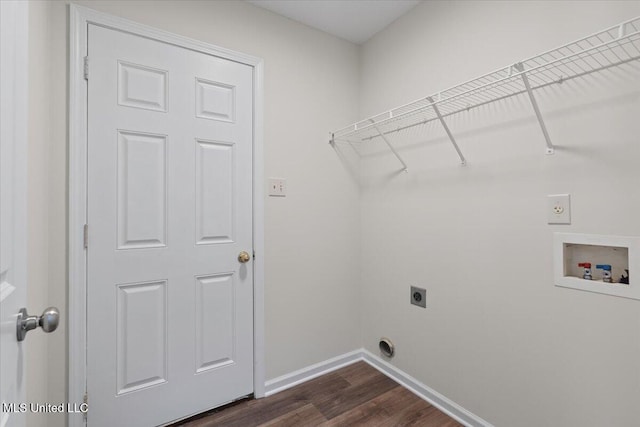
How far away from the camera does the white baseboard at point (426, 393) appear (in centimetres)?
157

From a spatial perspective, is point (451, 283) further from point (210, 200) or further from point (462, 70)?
point (210, 200)

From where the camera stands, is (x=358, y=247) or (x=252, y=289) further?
(x=358, y=247)

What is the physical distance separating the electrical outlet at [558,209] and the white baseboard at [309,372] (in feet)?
5.32

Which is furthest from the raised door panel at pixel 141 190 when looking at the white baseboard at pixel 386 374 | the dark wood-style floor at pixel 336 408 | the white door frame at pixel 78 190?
the white baseboard at pixel 386 374

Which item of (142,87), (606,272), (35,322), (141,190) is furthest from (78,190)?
(606,272)

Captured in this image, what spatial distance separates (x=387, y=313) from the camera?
2094 mm

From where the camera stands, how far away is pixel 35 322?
0.67 metres

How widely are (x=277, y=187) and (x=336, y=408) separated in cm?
138

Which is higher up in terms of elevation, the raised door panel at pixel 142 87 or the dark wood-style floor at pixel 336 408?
the raised door panel at pixel 142 87

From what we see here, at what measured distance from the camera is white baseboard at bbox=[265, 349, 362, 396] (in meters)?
1.89

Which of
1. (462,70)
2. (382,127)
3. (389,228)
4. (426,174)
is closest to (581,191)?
(426,174)

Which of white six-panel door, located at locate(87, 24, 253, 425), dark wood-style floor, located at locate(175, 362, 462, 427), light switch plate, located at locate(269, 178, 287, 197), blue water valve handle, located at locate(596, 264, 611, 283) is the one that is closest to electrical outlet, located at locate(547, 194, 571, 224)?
blue water valve handle, located at locate(596, 264, 611, 283)

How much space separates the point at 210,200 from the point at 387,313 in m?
1.42

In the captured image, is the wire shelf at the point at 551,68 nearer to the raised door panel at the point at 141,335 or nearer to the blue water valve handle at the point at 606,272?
the blue water valve handle at the point at 606,272
